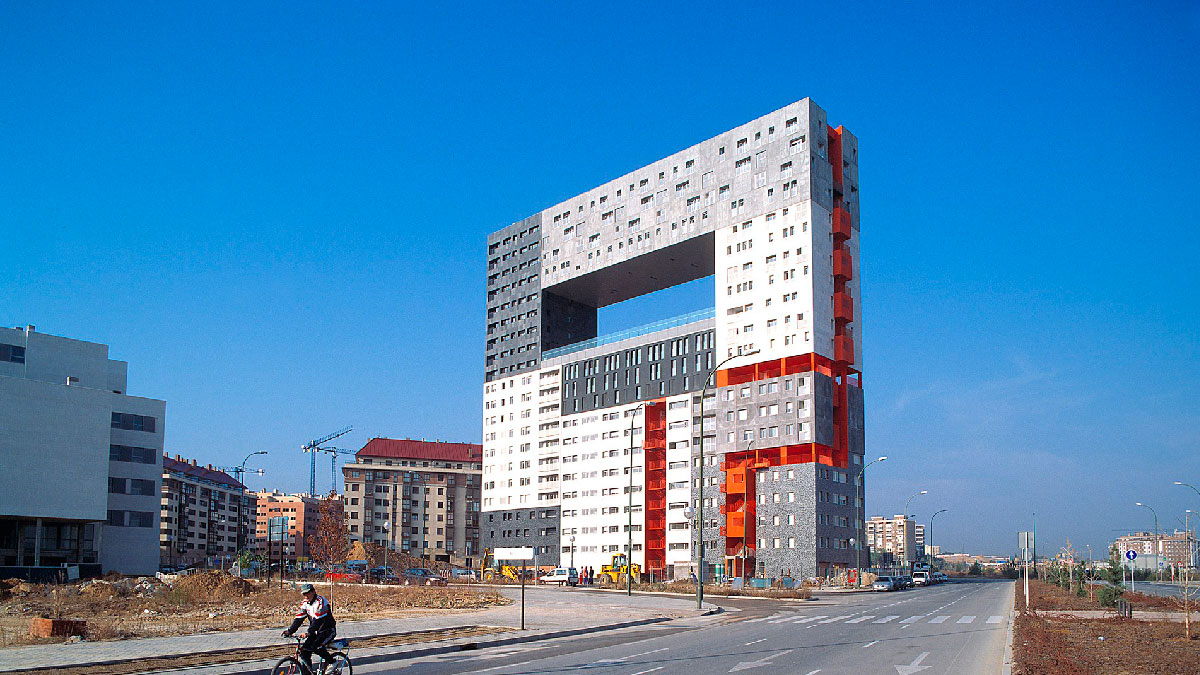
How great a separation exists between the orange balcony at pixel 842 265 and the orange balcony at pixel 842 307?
6.15 ft

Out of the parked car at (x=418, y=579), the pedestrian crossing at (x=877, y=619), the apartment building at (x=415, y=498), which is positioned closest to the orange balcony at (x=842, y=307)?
the parked car at (x=418, y=579)

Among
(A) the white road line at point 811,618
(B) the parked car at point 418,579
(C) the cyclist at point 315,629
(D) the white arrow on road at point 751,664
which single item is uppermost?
(C) the cyclist at point 315,629

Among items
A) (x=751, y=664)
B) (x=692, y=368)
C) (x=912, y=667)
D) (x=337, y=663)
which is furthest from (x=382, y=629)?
(x=692, y=368)

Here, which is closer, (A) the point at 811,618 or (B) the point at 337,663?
(B) the point at 337,663

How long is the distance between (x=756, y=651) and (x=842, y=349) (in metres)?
76.0

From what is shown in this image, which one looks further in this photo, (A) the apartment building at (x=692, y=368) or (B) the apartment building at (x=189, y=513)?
(B) the apartment building at (x=189, y=513)

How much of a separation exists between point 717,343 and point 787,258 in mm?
11908

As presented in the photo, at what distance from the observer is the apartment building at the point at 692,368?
309 feet

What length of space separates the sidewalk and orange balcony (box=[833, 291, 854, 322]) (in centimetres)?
5518

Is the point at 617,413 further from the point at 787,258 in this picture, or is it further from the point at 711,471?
the point at 787,258

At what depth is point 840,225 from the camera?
98.5 meters

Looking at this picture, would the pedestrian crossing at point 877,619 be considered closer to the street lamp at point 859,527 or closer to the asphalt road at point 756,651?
the asphalt road at point 756,651

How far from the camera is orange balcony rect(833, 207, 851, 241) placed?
9831cm

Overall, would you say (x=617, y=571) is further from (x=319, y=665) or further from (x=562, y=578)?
(x=319, y=665)
